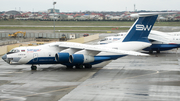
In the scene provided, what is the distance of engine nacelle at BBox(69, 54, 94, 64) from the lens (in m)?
29.3

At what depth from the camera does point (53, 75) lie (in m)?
27.5

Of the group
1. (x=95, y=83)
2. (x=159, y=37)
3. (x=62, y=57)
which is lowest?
(x=95, y=83)

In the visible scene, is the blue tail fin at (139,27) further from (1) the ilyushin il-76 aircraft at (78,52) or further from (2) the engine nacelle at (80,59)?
(2) the engine nacelle at (80,59)

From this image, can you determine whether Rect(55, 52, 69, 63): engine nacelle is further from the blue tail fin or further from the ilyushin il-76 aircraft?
the blue tail fin

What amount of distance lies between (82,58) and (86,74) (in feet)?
7.67

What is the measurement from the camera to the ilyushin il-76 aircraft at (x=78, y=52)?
96.2 ft

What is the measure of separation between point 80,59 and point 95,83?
20.2ft

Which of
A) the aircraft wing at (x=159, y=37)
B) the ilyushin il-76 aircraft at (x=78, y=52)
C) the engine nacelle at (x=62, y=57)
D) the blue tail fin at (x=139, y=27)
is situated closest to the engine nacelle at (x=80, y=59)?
the ilyushin il-76 aircraft at (x=78, y=52)

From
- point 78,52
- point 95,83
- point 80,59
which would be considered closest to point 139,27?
point 78,52

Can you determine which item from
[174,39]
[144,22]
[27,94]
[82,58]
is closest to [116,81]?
[82,58]

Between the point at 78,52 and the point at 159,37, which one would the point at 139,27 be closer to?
the point at 78,52

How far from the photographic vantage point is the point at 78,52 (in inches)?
1187

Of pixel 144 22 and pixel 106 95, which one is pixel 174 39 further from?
pixel 106 95

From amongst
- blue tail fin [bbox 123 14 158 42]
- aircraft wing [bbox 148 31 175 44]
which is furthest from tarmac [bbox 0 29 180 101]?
aircraft wing [bbox 148 31 175 44]
